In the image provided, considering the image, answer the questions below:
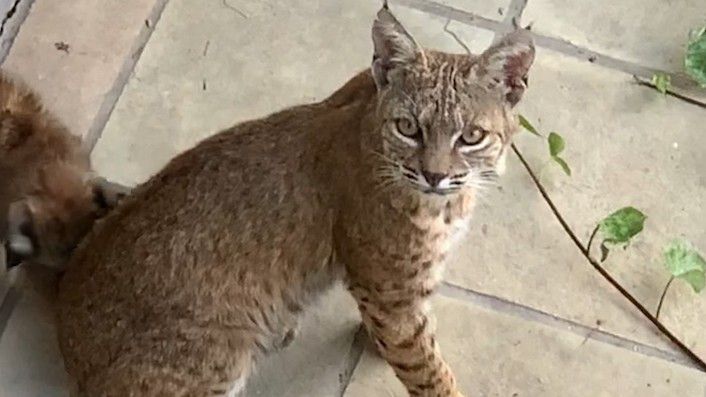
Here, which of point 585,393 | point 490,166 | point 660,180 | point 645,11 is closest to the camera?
point 490,166

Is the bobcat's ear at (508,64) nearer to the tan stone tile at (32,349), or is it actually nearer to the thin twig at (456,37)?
the thin twig at (456,37)

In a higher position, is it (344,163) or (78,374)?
(344,163)

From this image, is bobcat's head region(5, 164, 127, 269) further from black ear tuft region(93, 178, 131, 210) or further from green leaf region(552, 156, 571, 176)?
green leaf region(552, 156, 571, 176)

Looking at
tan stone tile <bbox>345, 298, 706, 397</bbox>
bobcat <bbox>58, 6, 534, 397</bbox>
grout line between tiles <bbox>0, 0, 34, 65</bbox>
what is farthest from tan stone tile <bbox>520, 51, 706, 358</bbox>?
grout line between tiles <bbox>0, 0, 34, 65</bbox>

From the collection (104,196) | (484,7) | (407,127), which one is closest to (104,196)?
(104,196)

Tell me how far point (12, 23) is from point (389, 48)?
961 millimetres

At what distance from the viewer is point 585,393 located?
2.27 metres

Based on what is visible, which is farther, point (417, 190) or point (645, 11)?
point (645, 11)

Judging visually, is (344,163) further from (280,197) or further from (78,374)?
(78,374)

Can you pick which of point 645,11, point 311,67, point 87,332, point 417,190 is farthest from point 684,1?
point 87,332

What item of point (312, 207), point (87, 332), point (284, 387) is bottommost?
point (284, 387)

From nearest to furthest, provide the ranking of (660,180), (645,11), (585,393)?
(585,393) < (660,180) < (645,11)

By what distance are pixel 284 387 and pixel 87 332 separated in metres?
0.39

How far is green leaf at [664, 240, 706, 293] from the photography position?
7.59 feet
